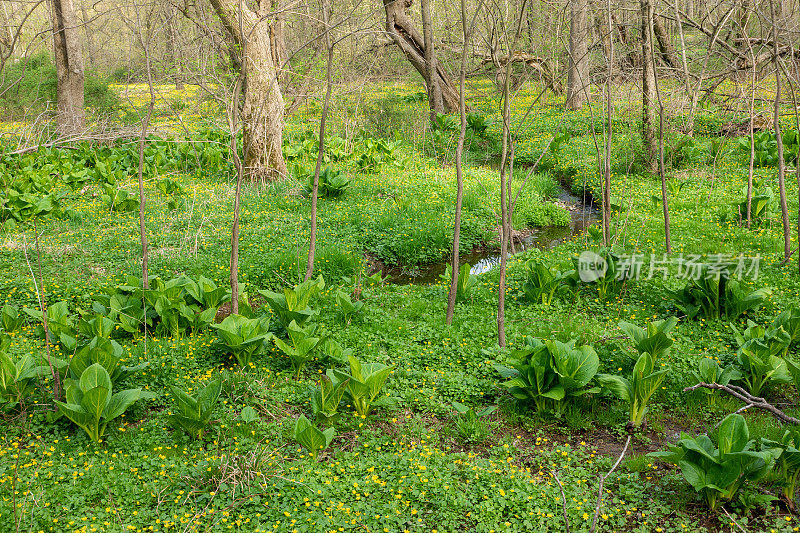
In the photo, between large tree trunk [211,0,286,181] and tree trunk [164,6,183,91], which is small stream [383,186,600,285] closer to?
large tree trunk [211,0,286,181]

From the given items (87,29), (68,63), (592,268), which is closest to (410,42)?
(68,63)

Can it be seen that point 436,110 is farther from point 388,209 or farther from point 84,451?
point 84,451

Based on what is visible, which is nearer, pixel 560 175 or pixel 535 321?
pixel 535 321

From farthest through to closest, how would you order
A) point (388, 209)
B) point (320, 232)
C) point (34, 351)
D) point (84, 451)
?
point (388, 209)
point (320, 232)
point (34, 351)
point (84, 451)

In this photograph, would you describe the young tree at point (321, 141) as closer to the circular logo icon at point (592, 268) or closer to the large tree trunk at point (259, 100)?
the circular logo icon at point (592, 268)

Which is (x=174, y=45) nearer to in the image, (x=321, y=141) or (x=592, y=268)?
(x=321, y=141)

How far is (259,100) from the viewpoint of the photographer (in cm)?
985

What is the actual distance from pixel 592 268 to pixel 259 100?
21.0ft

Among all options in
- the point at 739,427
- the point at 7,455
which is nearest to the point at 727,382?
the point at 739,427

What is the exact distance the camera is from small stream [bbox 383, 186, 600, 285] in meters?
7.96

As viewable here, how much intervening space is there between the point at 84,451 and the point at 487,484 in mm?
2518

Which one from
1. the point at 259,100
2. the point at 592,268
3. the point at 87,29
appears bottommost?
the point at 592,268

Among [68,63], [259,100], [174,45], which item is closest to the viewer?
[174,45]

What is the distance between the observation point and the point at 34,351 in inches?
185
